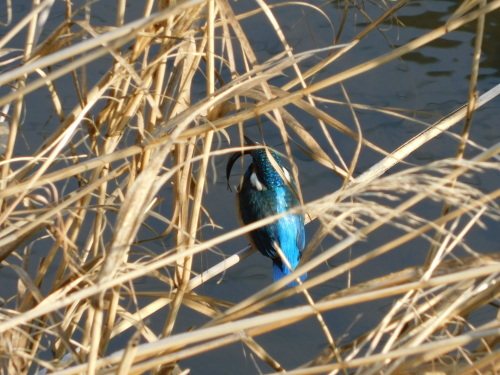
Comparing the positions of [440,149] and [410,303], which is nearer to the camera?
[410,303]

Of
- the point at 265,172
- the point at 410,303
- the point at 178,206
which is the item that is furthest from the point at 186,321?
the point at 410,303

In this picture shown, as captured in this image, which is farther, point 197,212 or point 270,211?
point 270,211

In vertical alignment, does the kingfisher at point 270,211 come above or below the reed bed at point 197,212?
below

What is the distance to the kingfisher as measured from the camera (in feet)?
7.02

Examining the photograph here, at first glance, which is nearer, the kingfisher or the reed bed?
the reed bed

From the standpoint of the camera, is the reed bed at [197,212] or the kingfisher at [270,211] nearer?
the reed bed at [197,212]

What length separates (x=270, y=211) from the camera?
219cm

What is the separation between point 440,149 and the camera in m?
3.56

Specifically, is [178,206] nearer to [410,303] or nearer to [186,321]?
[410,303]

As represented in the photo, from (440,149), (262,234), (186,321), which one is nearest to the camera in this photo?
(262,234)

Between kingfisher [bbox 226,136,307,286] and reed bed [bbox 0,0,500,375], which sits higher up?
reed bed [bbox 0,0,500,375]

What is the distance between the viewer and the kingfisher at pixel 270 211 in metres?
2.14

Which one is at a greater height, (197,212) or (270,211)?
(197,212)

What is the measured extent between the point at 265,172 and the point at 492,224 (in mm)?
1457
